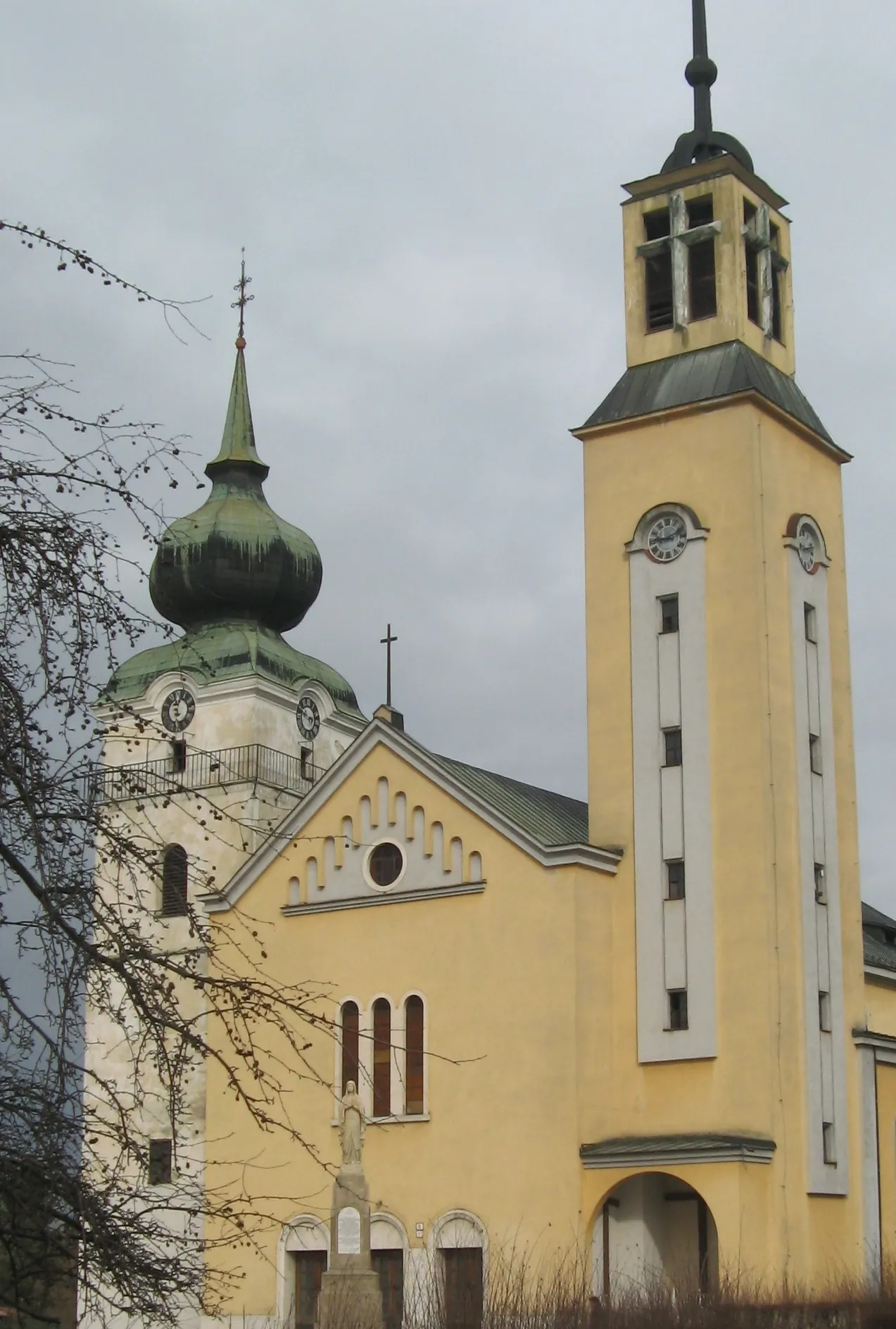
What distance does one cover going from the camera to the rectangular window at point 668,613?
32094 millimetres

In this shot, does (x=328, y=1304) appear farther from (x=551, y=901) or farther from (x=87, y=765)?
(x=87, y=765)

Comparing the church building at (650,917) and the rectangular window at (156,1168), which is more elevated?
the church building at (650,917)

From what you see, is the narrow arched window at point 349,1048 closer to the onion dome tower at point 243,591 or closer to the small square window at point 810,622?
the small square window at point 810,622

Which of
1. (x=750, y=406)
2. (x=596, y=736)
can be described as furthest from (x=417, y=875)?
(x=750, y=406)

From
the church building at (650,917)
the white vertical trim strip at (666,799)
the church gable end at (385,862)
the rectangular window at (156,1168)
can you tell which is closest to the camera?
the rectangular window at (156,1168)

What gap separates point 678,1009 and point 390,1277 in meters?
6.22

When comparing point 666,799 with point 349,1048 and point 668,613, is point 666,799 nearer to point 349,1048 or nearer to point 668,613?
point 668,613

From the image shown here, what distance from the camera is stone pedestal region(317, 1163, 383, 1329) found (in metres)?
28.0

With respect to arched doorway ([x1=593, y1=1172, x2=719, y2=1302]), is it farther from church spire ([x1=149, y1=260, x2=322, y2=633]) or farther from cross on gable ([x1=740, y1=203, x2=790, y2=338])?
church spire ([x1=149, y1=260, x2=322, y2=633])

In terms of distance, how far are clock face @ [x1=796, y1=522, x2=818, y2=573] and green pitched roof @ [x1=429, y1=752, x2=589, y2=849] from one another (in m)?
5.94

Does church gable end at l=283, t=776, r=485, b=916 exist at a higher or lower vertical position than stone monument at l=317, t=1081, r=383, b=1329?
higher


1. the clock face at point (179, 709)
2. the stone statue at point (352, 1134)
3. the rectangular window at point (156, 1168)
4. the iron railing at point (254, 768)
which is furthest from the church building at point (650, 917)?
the rectangular window at point (156, 1168)

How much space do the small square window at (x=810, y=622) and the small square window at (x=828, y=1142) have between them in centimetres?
789

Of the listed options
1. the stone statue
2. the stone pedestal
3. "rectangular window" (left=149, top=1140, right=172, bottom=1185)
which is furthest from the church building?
"rectangular window" (left=149, top=1140, right=172, bottom=1185)
